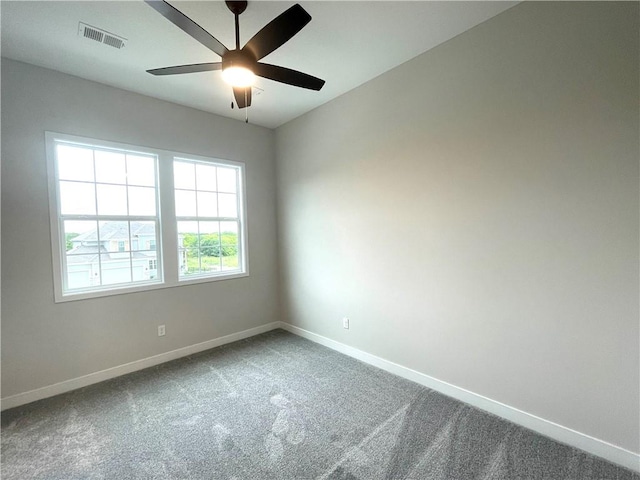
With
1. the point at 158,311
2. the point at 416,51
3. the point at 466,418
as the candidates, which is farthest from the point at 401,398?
the point at 416,51

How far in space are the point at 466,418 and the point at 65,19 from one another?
4.09 m

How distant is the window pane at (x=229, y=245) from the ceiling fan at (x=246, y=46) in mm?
2025

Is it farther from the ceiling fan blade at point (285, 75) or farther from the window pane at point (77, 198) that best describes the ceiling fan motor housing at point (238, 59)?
the window pane at point (77, 198)

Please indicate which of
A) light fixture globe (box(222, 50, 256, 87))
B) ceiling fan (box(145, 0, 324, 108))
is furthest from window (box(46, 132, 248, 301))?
light fixture globe (box(222, 50, 256, 87))

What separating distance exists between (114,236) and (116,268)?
0.33 m

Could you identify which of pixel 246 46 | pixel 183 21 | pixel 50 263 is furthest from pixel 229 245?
pixel 183 21

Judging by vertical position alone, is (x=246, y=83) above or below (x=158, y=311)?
above

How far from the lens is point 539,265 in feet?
6.44

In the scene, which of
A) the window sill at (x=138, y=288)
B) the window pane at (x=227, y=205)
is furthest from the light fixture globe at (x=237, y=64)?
the window sill at (x=138, y=288)

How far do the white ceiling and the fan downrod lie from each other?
0.14 feet

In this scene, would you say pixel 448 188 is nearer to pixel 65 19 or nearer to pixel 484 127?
pixel 484 127

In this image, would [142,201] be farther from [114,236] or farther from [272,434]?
[272,434]

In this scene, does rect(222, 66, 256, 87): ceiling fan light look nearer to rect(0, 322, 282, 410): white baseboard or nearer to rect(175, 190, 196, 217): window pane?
rect(175, 190, 196, 217): window pane

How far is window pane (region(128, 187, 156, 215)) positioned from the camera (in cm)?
306
